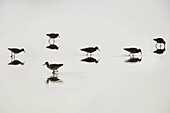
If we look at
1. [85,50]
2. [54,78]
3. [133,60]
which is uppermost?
[85,50]

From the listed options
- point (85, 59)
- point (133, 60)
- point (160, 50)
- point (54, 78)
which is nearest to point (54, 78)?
point (54, 78)

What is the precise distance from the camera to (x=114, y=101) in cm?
214

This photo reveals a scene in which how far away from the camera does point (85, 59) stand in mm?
2197

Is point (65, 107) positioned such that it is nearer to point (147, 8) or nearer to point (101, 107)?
point (101, 107)

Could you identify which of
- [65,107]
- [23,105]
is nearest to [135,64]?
[65,107]

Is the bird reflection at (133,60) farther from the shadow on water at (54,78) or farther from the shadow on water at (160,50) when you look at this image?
the shadow on water at (54,78)

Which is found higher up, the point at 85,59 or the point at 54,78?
the point at 85,59

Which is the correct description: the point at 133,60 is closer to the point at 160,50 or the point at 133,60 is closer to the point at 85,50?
the point at 160,50

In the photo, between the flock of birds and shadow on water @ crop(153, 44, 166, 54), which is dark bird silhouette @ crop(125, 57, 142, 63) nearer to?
the flock of birds

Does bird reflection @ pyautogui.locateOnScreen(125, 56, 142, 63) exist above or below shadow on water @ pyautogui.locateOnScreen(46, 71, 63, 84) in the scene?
above

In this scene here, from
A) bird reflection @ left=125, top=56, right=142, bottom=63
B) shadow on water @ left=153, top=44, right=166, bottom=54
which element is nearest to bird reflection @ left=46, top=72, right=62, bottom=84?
bird reflection @ left=125, top=56, right=142, bottom=63

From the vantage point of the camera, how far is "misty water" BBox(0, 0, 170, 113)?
2142 mm

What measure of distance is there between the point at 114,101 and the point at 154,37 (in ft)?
2.52

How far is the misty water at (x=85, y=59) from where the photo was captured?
214 centimetres
